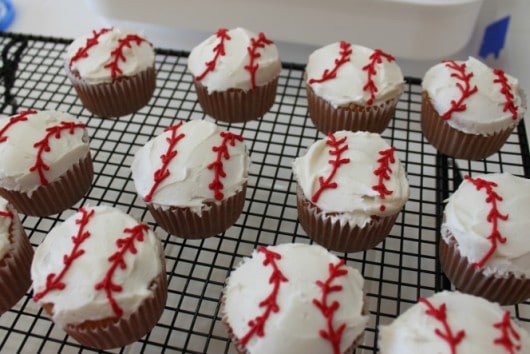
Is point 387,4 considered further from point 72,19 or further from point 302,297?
point 72,19

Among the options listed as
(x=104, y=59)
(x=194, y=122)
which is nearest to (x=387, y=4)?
(x=194, y=122)

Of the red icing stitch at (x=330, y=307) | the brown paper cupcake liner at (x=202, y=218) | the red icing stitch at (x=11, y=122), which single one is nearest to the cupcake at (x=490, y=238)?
the red icing stitch at (x=330, y=307)

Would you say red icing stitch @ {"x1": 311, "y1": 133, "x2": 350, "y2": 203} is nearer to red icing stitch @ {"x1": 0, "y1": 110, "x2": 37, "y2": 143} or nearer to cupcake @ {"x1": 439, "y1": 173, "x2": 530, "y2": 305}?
cupcake @ {"x1": 439, "y1": 173, "x2": 530, "y2": 305}

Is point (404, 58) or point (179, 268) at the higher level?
point (404, 58)

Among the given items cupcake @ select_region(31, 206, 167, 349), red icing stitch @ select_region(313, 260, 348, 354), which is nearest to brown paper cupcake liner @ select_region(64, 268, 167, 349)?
cupcake @ select_region(31, 206, 167, 349)

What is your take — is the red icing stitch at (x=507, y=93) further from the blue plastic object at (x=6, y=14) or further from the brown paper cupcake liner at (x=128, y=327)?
the blue plastic object at (x=6, y=14)

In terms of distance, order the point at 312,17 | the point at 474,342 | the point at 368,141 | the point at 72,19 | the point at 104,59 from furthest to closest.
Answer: the point at 72,19, the point at 312,17, the point at 104,59, the point at 368,141, the point at 474,342
